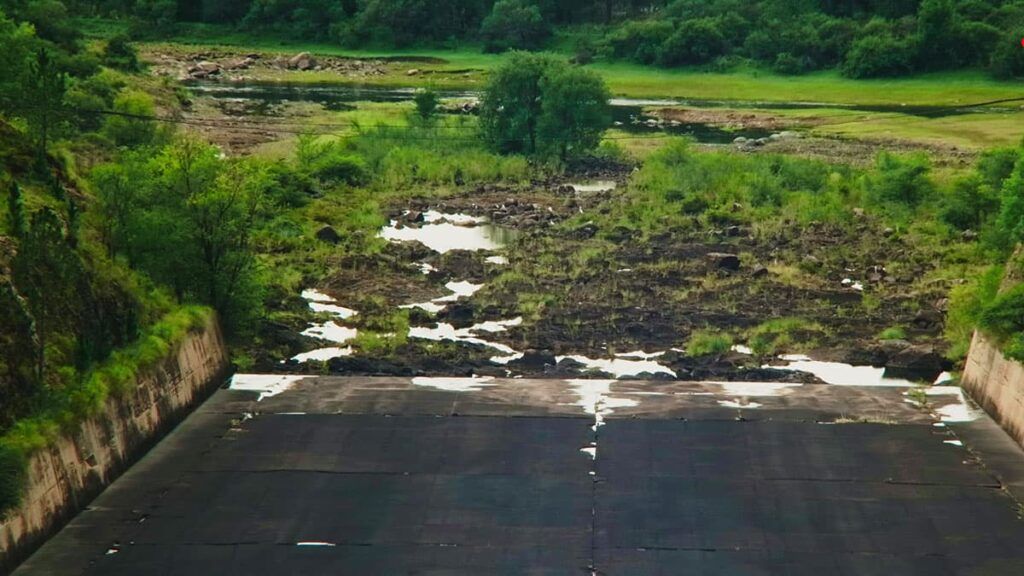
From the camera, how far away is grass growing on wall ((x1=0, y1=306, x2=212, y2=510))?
77.0ft

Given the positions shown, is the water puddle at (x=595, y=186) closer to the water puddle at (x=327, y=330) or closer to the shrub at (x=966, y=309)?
the water puddle at (x=327, y=330)

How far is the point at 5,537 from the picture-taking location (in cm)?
2325

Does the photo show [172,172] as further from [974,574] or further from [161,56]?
[161,56]

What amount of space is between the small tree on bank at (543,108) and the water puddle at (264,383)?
43.5 meters

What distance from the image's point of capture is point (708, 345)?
41281 millimetres

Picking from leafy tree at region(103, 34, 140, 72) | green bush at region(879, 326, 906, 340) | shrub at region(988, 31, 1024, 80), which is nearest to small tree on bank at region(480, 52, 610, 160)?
leafy tree at region(103, 34, 140, 72)

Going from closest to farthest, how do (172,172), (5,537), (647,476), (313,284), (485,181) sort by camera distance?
(5,537) → (647,476) → (172,172) → (313,284) → (485,181)

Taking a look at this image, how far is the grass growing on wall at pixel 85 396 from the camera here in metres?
23.5

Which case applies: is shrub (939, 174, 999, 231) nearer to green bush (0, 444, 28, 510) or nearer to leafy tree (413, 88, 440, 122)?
leafy tree (413, 88, 440, 122)

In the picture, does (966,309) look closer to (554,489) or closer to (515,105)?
(554,489)

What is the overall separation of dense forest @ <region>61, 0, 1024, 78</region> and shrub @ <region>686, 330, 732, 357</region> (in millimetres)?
68657

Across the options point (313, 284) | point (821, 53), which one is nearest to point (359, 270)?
point (313, 284)

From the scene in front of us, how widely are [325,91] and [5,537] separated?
9171 cm

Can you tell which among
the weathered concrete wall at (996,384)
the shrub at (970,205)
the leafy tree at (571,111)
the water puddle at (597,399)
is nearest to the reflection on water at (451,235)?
the shrub at (970,205)
